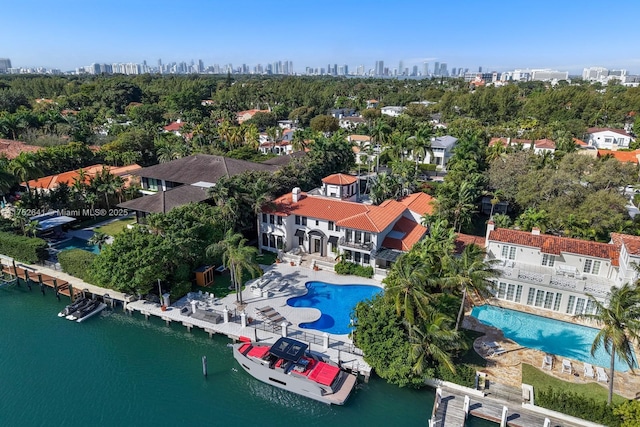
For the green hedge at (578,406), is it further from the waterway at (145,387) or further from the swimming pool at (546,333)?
the waterway at (145,387)

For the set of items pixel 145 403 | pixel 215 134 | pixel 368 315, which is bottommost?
pixel 145 403

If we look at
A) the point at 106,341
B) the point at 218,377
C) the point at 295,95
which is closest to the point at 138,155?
the point at 106,341

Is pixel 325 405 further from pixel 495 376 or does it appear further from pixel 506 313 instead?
pixel 506 313

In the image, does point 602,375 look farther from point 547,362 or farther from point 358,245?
point 358,245

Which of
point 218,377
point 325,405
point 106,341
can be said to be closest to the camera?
point 325,405

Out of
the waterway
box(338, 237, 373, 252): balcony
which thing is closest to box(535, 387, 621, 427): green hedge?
the waterway

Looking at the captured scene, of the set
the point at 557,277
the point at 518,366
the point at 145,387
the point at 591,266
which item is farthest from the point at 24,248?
the point at 591,266

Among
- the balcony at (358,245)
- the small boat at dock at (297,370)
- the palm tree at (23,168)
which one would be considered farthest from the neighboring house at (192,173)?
the small boat at dock at (297,370)
